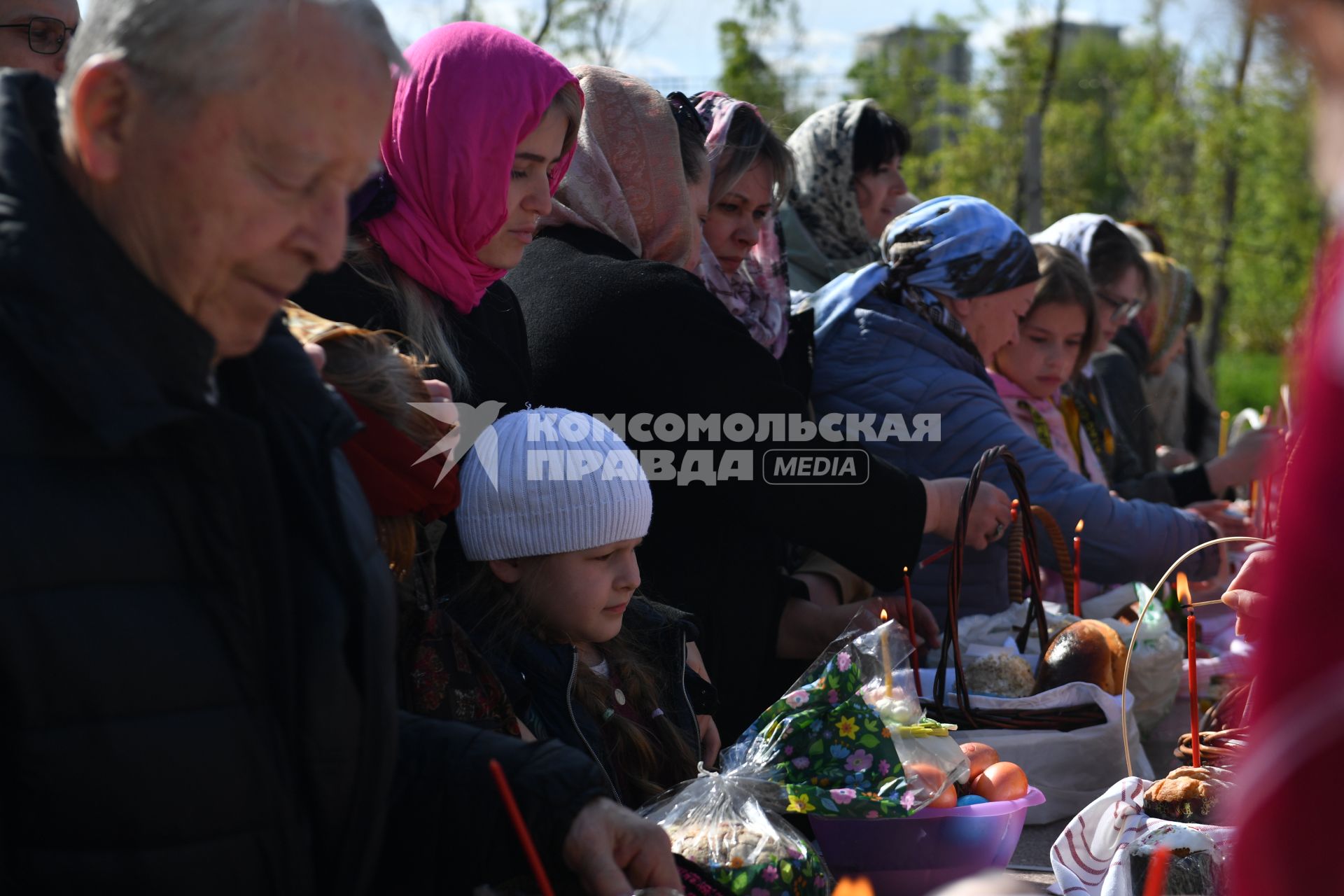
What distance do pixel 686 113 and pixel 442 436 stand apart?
172cm

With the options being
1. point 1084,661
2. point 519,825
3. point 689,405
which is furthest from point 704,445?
Answer: point 519,825

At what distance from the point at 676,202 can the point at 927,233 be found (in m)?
0.98

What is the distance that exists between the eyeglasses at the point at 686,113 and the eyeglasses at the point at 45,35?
1302mm

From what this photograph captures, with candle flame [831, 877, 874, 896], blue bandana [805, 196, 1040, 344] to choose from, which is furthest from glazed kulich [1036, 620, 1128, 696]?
candle flame [831, 877, 874, 896]

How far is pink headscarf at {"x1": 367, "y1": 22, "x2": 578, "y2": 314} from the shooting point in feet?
7.66

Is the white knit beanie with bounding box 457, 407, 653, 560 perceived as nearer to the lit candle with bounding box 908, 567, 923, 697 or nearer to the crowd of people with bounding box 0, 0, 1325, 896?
the crowd of people with bounding box 0, 0, 1325, 896

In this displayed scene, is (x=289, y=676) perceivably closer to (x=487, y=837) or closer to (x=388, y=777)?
(x=388, y=777)

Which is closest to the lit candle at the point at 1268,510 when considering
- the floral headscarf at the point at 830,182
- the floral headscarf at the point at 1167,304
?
the floral headscarf at the point at 830,182

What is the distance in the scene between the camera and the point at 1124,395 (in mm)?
5910

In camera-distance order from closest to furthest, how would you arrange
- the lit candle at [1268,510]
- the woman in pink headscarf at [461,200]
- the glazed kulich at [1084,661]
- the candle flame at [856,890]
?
the candle flame at [856,890]
the woman in pink headscarf at [461,200]
the glazed kulich at [1084,661]
the lit candle at [1268,510]

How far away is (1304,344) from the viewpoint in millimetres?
913

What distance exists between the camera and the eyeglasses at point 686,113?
325cm

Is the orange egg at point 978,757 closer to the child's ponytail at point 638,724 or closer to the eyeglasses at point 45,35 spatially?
the child's ponytail at point 638,724

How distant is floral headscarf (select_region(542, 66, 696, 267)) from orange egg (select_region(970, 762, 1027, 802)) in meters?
1.39
